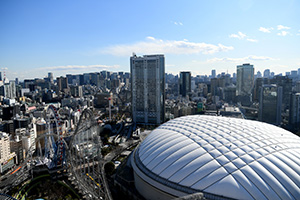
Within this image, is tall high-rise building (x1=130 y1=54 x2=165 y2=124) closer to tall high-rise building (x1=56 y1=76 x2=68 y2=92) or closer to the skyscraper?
the skyscraper

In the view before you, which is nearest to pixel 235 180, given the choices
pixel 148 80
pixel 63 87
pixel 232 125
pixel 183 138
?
pixel 183 138

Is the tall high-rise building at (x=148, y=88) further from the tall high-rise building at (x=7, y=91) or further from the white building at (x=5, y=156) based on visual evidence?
the tall high-rise building at (x=7, y=91)

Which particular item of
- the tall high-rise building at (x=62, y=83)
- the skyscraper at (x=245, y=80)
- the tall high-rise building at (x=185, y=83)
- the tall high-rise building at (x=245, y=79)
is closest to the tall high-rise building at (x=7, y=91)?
the tall high-rise building at (x=62, y=83)

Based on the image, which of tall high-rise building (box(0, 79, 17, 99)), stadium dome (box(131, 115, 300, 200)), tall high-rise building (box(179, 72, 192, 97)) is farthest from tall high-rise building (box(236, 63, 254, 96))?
tall high-rise building (box(0, 79, 17, 99))

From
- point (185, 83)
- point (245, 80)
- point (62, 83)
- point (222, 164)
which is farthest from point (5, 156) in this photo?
point (62, 83)

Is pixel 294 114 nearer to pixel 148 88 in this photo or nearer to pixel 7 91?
pixel 148 88
